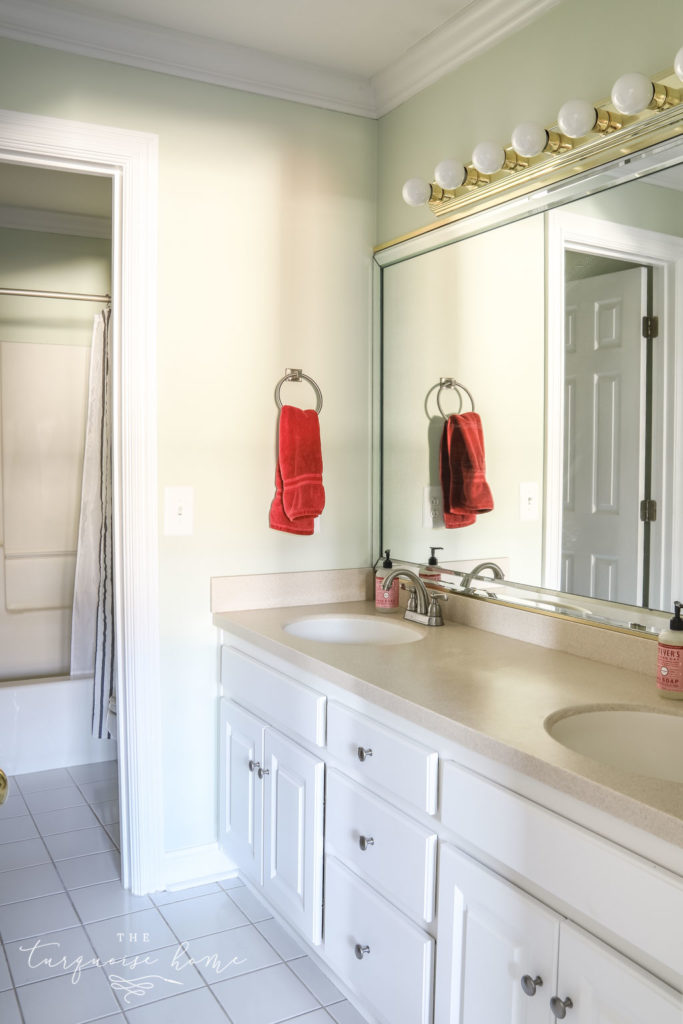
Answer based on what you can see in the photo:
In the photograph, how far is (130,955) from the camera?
215 centimetres

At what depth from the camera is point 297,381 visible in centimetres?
260

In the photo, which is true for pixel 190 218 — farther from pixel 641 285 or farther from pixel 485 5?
pixel 641 285

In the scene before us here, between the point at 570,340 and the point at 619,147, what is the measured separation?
0.42 m

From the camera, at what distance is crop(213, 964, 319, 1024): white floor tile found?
1.91m

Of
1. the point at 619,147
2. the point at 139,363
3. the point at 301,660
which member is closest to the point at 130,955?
the point at 301,660

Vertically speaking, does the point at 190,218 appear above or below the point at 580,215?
above

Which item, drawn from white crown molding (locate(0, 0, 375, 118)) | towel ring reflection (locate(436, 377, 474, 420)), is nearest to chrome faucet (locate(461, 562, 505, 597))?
towel ring reflection (locate(436, 377, 474, 420))

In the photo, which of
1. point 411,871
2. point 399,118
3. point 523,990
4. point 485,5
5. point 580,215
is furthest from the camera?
point 399,118

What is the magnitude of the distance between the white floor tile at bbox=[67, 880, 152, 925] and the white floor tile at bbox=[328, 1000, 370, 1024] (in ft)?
2.30

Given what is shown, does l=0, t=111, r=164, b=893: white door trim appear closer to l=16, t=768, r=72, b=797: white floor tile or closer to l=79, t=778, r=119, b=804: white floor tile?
Answer: l=79, t=778, r=119, b=804: white floor tile

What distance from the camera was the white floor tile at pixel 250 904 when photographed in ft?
7.68

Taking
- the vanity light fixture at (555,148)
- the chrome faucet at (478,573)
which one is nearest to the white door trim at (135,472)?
the vanity light fixture at (555,148)

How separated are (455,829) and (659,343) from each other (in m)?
1.02

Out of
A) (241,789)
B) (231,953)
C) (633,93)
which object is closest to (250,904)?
(231,953)
